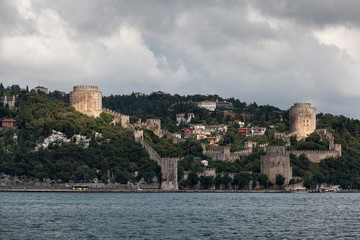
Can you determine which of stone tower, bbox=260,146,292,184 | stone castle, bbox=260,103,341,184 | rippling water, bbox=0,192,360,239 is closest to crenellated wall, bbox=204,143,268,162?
stone castle, bbox=260,103,341,184

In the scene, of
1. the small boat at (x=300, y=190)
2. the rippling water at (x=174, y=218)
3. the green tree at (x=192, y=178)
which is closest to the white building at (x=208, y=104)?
the small boat at (x=300, y=190)

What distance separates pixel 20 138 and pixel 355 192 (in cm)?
3738

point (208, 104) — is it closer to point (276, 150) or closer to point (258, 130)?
point (258, 130)

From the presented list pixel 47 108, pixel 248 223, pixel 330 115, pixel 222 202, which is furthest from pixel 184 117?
pixel 248 223

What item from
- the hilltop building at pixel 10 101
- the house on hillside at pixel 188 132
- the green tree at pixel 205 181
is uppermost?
the hilltop building at pixel 10 101

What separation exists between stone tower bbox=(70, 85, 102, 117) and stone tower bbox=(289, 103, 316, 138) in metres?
25.5

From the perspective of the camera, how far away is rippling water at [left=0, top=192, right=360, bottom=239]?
42.2 m

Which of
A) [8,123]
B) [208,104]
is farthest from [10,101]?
[208,104]

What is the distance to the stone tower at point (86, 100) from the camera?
96.1 m

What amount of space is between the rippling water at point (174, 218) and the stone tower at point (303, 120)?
32.0m

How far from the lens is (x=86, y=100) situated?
96.3 metres

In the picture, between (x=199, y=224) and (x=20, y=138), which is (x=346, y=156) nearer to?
(x=20, y=138)

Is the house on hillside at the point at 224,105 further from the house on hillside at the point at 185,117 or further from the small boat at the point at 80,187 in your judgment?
the small boat at the point at 80,187

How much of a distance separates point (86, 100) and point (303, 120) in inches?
1104
